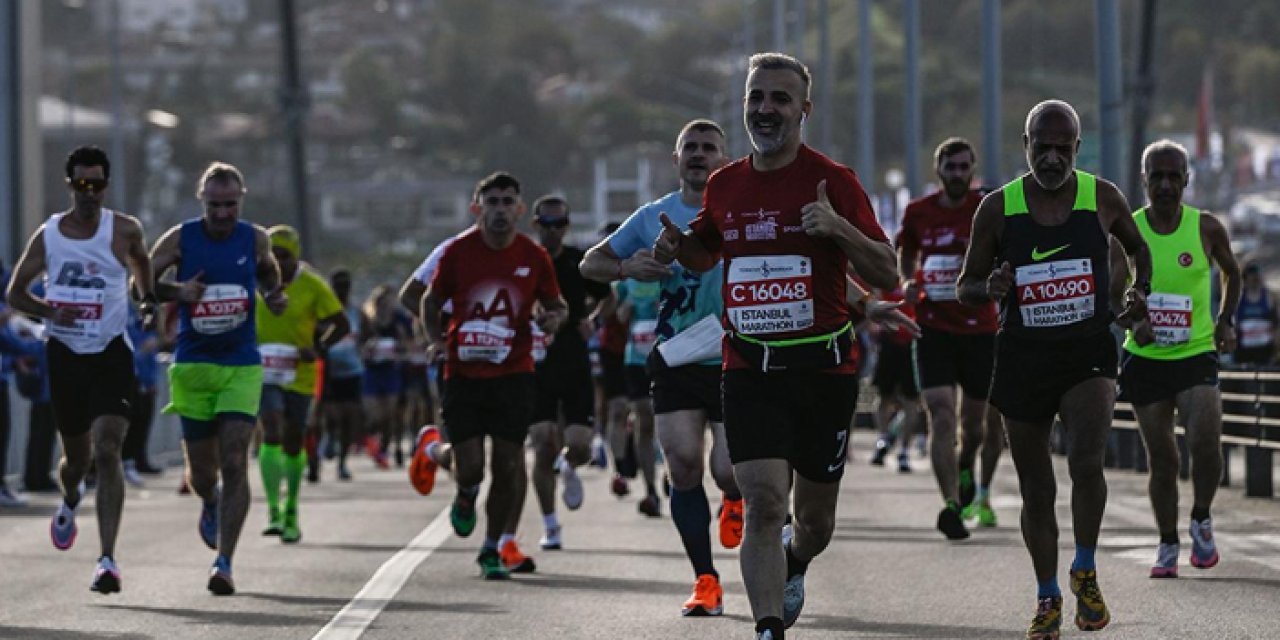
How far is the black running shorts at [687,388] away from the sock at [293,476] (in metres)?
5.65

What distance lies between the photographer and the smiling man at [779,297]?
362 inches

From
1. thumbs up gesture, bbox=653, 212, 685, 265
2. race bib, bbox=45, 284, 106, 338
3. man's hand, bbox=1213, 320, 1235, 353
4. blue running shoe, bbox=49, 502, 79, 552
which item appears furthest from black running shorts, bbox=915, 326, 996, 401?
thumbs up gesture, bbox=653, 212, 685, 265

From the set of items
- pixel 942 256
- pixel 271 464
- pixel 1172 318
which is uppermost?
pixel 942 256

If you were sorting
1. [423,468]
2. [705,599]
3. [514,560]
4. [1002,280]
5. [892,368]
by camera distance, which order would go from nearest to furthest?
1. [1002,280]
2. [705,599]
3. [514,560]
4. [423,468]
5. [892,368]

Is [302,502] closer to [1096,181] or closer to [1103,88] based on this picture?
[1103,88]

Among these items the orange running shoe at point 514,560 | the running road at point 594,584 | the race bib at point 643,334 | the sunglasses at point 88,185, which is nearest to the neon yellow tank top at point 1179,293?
the running road at point 594,584

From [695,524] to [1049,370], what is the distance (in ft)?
6.95

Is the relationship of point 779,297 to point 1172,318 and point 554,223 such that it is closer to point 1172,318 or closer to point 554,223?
point 1172,318

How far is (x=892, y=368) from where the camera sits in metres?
27.5

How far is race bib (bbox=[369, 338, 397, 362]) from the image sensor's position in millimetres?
30594

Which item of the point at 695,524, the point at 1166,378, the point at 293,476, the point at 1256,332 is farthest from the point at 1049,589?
the point at 1256,332

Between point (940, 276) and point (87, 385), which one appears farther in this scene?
point (940, 276)

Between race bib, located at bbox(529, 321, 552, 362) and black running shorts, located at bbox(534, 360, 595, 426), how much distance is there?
111 mm

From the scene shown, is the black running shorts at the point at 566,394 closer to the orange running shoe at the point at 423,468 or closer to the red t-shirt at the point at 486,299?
the orange running shoe at the point at 423,468
